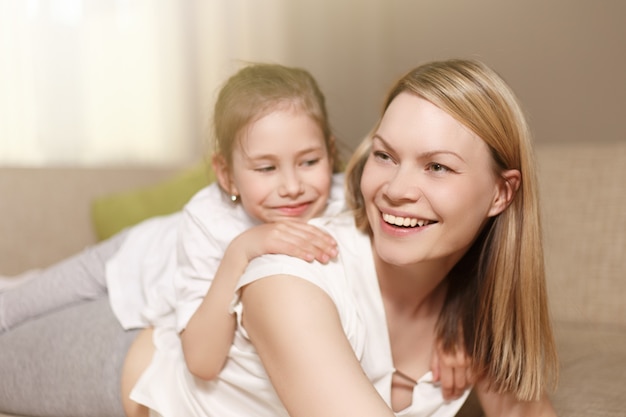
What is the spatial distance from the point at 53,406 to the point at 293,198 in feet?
2.35

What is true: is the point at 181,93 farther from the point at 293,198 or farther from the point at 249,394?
the point at 249,394

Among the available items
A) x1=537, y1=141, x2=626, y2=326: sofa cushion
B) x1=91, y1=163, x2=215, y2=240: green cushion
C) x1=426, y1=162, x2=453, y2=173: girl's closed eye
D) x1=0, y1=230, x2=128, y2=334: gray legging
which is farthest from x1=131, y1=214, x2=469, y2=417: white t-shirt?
x1=91, y1=163, x2=215, y2=240: green cushion

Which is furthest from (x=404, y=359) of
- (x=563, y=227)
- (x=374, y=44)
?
(x=374, y=44)

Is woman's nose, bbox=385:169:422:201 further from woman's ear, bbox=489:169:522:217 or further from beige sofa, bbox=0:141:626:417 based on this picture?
beige sofa, bbox=0:141:626:417

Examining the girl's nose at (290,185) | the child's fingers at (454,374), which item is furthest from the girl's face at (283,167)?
the child's fingers at (454,374)

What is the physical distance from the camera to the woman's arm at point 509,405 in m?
1.43

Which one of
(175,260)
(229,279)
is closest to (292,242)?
(229,279)

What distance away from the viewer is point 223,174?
170 cm

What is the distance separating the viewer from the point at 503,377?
1417mm

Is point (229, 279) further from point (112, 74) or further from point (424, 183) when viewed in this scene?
point (112, 74)

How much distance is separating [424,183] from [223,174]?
2.00 feet

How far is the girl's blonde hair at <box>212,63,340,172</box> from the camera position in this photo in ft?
5.16

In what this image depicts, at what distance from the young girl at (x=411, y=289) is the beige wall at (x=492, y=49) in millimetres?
2486

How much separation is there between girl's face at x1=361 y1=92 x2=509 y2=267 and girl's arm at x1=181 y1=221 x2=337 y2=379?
11cm
